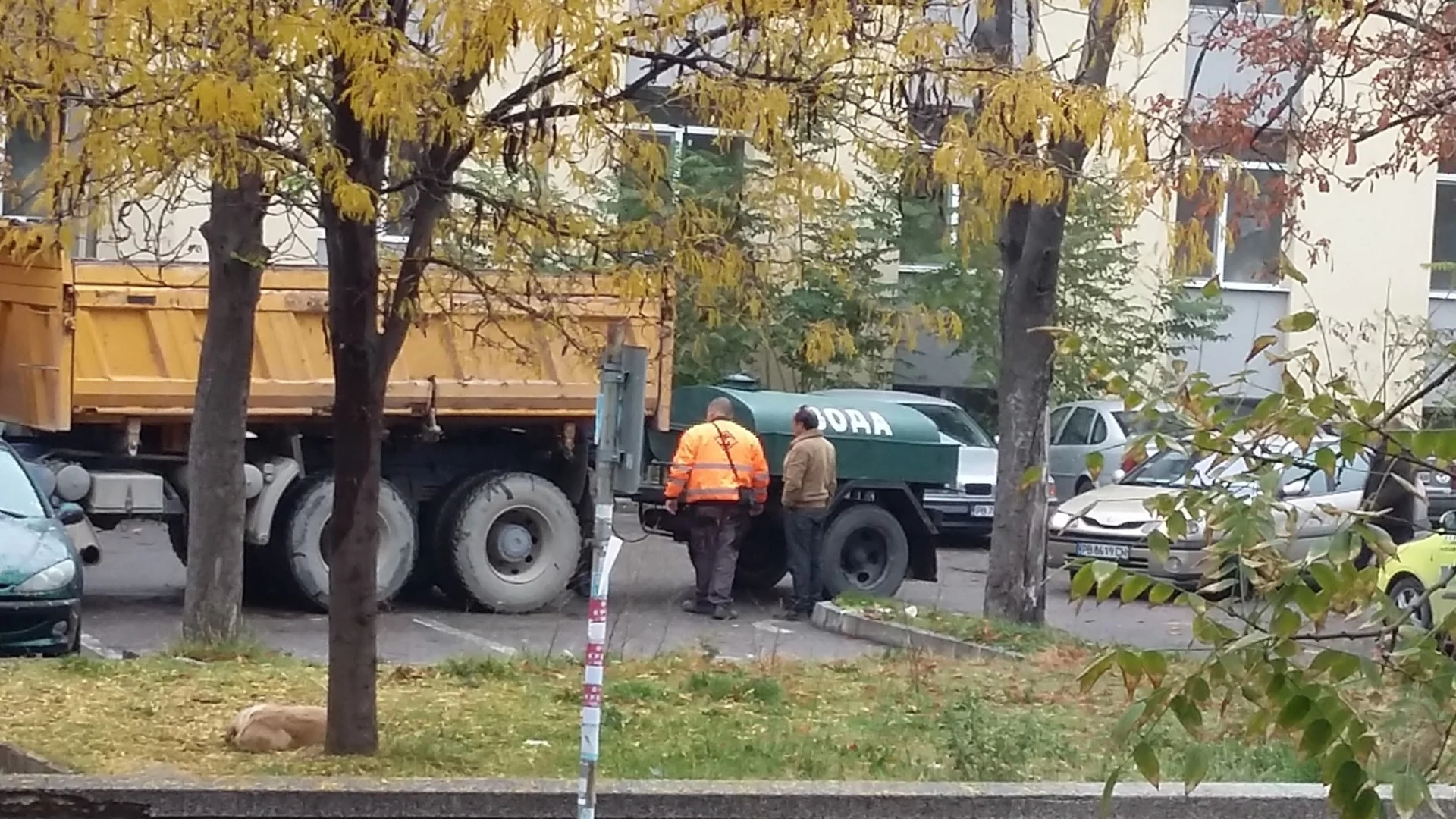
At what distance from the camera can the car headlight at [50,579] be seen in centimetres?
1141

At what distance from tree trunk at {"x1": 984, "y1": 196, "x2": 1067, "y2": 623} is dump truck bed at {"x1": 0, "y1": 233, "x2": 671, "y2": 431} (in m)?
2.30

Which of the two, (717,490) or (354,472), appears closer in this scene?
(354,472)

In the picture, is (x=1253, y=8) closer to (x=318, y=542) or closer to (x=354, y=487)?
(x=318, y=542)

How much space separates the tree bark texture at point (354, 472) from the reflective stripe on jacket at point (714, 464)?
311 inches

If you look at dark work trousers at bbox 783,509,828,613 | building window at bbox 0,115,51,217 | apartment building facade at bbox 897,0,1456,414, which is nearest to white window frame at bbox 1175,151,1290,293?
dark work trousers at bbox 783,509,828,613

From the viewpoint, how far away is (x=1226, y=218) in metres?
13.4

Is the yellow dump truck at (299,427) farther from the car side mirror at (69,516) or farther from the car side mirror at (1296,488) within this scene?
the car side mirror at (1296,488)

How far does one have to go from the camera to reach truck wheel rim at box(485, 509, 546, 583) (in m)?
15.9

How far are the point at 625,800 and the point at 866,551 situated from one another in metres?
10.6

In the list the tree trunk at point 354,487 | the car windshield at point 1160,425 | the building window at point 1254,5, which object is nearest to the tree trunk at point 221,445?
the tree trunk at point 354,487

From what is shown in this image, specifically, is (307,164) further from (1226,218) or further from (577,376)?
(577,376)

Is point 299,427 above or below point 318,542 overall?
above

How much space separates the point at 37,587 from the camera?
1144cm

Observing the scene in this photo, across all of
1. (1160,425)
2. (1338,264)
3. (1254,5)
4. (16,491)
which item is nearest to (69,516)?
(16,491)
